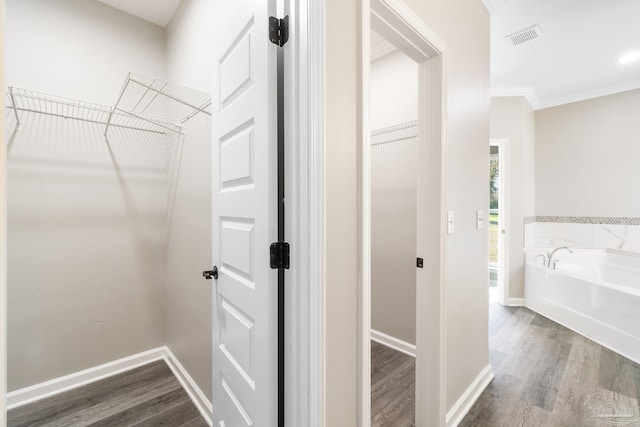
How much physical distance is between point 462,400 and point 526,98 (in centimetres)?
379

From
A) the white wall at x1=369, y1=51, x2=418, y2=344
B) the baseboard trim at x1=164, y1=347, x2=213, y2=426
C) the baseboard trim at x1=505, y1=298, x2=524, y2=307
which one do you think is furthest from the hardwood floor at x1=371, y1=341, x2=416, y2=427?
the baseboard trim at x1=505, y1=298, x2=524, y2=307

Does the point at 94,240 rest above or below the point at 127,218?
below

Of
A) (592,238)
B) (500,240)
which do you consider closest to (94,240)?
(500,240)

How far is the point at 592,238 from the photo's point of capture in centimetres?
367

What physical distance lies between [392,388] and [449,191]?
1.49 m

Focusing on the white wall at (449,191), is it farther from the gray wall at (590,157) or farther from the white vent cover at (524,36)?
the gray wall at (590,157)

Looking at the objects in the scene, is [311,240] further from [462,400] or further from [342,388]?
[462,400]

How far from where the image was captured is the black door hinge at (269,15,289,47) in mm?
952

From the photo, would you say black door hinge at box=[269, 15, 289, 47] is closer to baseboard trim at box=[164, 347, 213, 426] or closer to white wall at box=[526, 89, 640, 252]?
baseboard trim at box=[164, 347, 213, 426]

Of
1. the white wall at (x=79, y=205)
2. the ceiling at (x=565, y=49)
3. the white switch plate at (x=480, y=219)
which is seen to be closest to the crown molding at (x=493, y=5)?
the ceiling at (x=565, y=49)

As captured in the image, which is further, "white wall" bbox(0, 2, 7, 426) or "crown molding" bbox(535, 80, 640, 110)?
"crown molding" bbox(535, 80, 640, 110)

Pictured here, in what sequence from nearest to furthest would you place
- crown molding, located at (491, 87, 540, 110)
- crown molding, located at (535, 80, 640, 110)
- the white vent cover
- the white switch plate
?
the white switch plate
the white vent cover
crown molding, located at (535, 80, 640, 110)
crown molding, located at (491, 87, 540, 110)

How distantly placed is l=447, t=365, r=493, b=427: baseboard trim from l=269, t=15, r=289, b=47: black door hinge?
2055 mm

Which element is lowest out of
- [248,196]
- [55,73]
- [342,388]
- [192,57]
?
[342,388]
